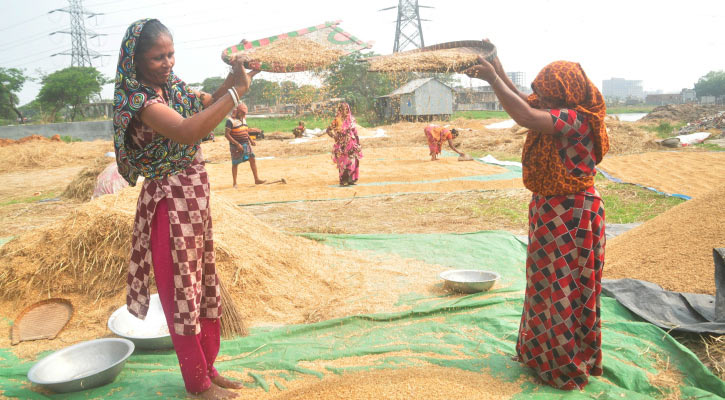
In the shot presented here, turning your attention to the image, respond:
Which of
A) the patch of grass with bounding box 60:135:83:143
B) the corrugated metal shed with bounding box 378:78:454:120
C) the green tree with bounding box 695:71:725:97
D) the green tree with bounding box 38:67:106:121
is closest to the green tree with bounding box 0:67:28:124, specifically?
the green tree with bounding box 38:67:106:121

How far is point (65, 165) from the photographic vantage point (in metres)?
14.6

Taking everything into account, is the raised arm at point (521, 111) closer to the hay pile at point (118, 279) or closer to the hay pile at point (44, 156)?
the hay pile at point (118, 279)

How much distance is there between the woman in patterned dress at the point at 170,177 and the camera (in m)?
1.64

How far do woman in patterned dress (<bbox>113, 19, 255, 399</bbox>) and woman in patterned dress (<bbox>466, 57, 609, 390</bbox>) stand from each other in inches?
47.1

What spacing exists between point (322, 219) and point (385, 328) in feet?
10.7

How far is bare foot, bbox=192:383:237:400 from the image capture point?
75.5 inches

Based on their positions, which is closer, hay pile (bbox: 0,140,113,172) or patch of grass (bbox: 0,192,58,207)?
patch of grass (bbox: 0,192,58,207)

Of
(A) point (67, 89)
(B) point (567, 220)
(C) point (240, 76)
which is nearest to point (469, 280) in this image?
(B) point (567, 220)

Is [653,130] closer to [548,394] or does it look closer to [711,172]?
[711,172]

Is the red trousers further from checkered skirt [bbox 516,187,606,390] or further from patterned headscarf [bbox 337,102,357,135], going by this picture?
patterned headscarf [bbox 337,102,357,135]

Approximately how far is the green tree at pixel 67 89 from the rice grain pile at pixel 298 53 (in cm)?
3076

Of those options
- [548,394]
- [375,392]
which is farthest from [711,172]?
[375,392]

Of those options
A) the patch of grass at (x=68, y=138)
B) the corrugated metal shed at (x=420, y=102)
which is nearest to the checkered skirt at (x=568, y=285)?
the patch of grass at (x=68, y=138)

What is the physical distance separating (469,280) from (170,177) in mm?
2295
